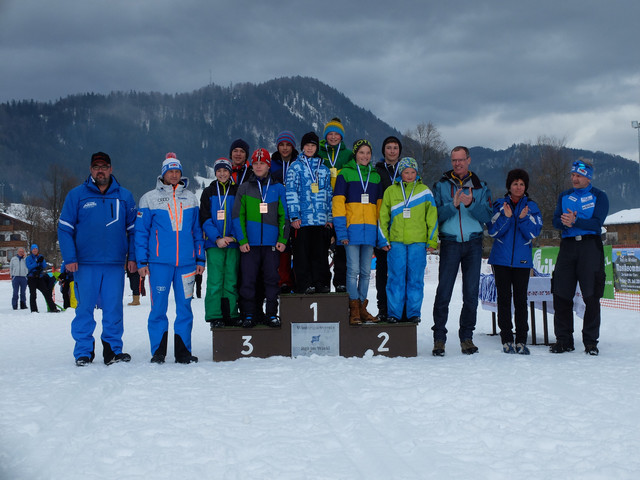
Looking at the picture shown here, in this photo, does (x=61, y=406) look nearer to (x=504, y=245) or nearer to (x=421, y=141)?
(x=504, y=245)

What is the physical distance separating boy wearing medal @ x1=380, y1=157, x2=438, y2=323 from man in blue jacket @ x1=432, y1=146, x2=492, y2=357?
0.21 meters

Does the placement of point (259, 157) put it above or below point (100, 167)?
above

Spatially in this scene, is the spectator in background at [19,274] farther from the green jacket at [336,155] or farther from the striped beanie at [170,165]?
the green jacket at [336,155]

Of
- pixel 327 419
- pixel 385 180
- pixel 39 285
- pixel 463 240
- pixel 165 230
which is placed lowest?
pixel 327 419

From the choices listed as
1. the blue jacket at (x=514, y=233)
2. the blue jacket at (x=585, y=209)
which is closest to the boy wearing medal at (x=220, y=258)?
the blue jacket at (x=514, y=233)

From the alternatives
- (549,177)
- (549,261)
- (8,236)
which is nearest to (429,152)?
(549,177)

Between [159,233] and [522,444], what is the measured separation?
13.2 feet

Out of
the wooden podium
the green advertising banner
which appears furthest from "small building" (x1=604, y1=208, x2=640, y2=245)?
the wooden podium

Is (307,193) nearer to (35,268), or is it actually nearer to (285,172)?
(285,172)

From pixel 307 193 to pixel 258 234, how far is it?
71cm

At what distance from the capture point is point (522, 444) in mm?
2904

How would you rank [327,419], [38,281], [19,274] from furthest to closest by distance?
[19,274], [38,281], [327,419]

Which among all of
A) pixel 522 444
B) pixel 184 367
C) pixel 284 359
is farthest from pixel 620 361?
pixel 184 367

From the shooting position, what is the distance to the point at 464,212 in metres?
5.86
